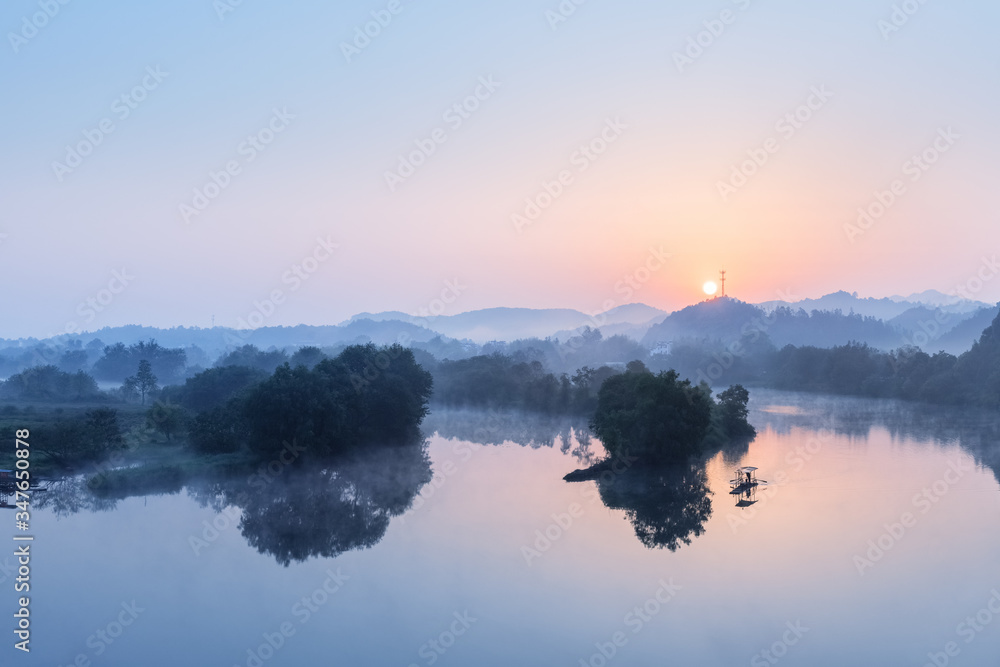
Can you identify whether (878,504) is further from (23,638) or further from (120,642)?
(23,638)

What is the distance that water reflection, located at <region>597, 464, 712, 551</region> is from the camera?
83.8ft

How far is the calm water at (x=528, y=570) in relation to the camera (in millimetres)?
17281

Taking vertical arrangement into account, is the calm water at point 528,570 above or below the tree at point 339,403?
below

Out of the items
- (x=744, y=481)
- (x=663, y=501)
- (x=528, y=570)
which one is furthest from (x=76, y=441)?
(x=744, y=481)

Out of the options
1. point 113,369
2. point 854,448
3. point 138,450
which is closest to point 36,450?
point 138,450

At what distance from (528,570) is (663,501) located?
964cm

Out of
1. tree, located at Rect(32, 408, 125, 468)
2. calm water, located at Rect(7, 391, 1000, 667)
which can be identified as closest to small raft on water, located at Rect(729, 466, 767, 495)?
calm water, located at Rect(7, 391, 1000, 667)

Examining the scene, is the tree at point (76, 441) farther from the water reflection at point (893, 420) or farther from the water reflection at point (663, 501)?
the water reflection at point (893, 420)

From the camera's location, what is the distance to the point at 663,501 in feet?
98.0

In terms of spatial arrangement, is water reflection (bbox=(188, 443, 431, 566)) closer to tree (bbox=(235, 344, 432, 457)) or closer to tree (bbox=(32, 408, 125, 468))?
tree (bbox=(235, 344, 432, 457))

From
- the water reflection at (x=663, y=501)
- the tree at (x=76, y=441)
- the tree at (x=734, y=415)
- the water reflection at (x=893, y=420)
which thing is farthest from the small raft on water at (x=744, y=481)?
the tree at (x=76, y=441)

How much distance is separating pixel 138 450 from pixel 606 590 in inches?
1074

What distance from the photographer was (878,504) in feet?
95.5

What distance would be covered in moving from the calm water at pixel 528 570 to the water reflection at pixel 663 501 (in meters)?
0.14
